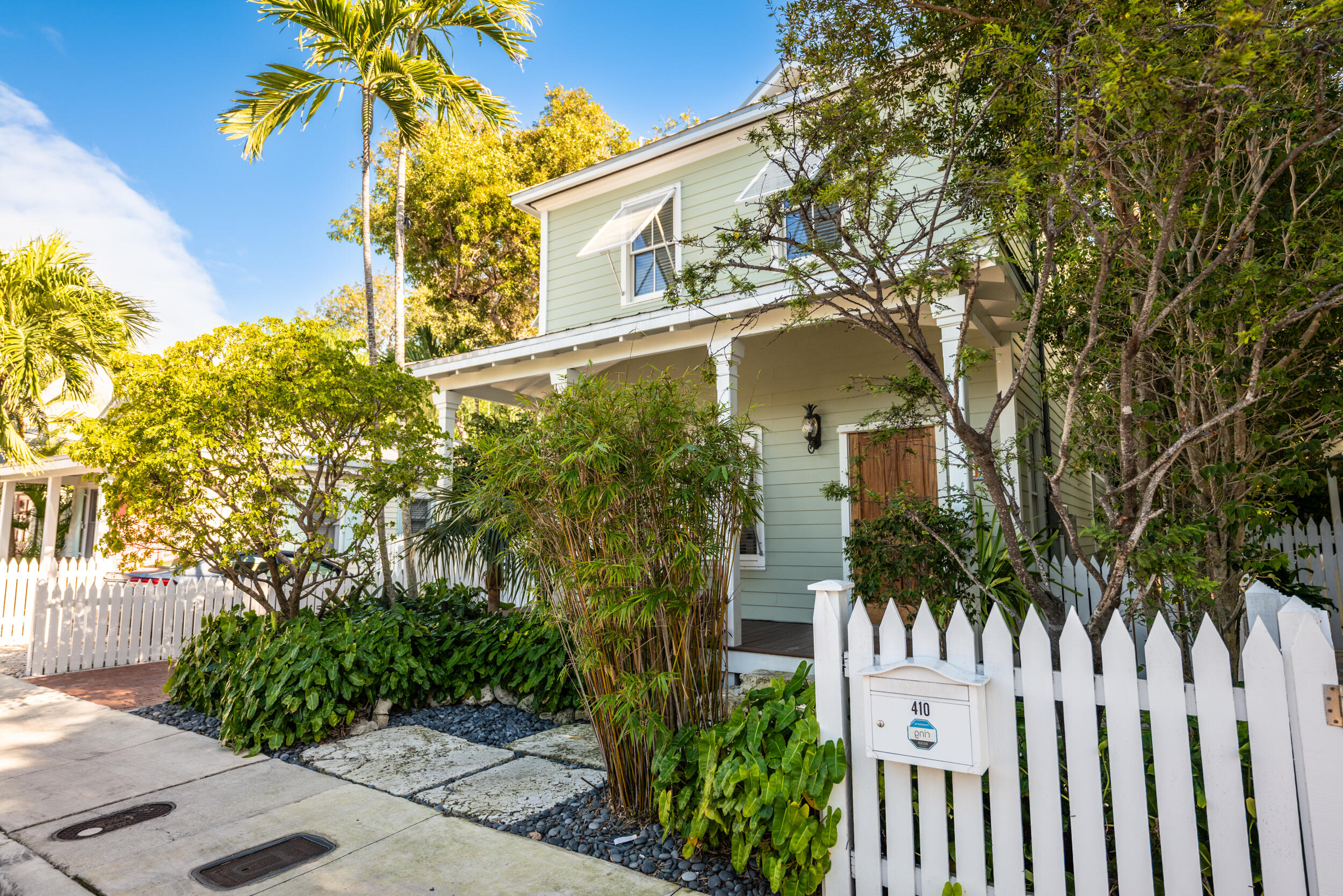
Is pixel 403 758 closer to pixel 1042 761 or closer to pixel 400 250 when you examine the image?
pixel 1042 761

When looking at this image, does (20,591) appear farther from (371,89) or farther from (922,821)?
(922,821)

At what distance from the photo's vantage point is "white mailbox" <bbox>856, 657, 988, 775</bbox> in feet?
7.73

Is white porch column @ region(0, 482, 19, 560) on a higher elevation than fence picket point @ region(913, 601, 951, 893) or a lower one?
higher

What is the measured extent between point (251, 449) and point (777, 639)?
15.8ft

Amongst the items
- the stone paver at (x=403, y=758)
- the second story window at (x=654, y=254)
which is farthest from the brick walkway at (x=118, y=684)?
the second story window at (x=654, y=254)

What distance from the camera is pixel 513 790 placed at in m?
3.83

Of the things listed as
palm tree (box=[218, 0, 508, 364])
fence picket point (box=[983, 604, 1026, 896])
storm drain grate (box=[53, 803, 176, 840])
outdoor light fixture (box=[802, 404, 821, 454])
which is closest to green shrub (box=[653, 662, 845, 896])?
fence picket point (box=[983, 604, 1026, 896])

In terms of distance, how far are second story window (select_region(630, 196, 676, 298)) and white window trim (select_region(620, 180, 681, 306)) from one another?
19 millimetres

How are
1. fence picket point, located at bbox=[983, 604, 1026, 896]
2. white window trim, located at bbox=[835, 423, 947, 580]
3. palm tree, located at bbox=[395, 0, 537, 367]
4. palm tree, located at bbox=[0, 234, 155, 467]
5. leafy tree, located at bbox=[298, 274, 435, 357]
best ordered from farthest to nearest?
1. leafy tree, located at bbox=[298, 274, 435, 357]
2. palm tree, located at bbox=[0, 234, 155, 467]
3. palm tree, located at bbox=[395, 0, 537, 367]
4. white window trim, located at bbox=[835, 423, 947, 580]
5. fence picket point, located at bbox=[983, 604, 1026, 896]

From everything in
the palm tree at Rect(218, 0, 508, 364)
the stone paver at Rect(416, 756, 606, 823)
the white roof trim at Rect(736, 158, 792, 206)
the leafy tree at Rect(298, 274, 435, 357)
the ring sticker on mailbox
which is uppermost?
the leafy tree at Rect(298, 274, 435, 357)

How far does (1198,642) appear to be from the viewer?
6.97 feet

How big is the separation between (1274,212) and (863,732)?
3295 mm

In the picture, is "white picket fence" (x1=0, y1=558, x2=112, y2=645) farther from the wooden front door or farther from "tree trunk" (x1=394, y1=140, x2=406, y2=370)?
the wooden front door

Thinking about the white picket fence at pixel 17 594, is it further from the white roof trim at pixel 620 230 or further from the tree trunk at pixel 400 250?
the white roof trim at pixel 620 230
